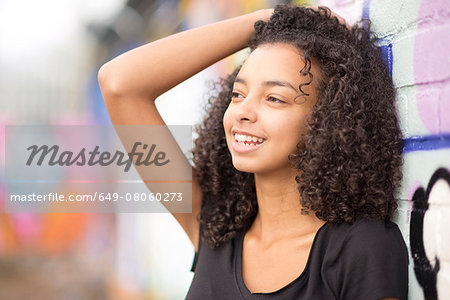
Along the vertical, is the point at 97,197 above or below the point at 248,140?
above

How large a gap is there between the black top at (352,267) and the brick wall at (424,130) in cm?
7

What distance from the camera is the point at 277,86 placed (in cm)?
175

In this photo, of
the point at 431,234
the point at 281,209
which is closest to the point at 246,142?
the point at 281,209

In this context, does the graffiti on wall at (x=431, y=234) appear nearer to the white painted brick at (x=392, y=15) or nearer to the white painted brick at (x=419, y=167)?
the white painted brick at (x=419, y=167)

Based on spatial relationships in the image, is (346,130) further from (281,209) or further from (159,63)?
(159,63)

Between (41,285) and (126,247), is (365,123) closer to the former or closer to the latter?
(126,247)

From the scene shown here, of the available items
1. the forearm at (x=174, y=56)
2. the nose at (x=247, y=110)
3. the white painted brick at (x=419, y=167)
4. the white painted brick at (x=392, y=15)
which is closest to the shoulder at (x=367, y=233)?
the white painted brick at (x=419, y=167)

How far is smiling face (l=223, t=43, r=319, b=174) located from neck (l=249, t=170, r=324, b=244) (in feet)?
0.31

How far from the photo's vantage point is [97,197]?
5504mm

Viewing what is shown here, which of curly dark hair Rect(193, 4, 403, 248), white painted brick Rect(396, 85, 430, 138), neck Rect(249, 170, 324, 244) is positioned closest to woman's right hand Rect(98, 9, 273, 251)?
curly dark hair Rect(193, 4, 403, 248)

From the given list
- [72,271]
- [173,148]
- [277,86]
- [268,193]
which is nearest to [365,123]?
[277,86]

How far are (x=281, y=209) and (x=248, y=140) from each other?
1.01 ft

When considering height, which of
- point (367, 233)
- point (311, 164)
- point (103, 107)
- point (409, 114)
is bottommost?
point (367, 233)

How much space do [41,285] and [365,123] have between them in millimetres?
6558
